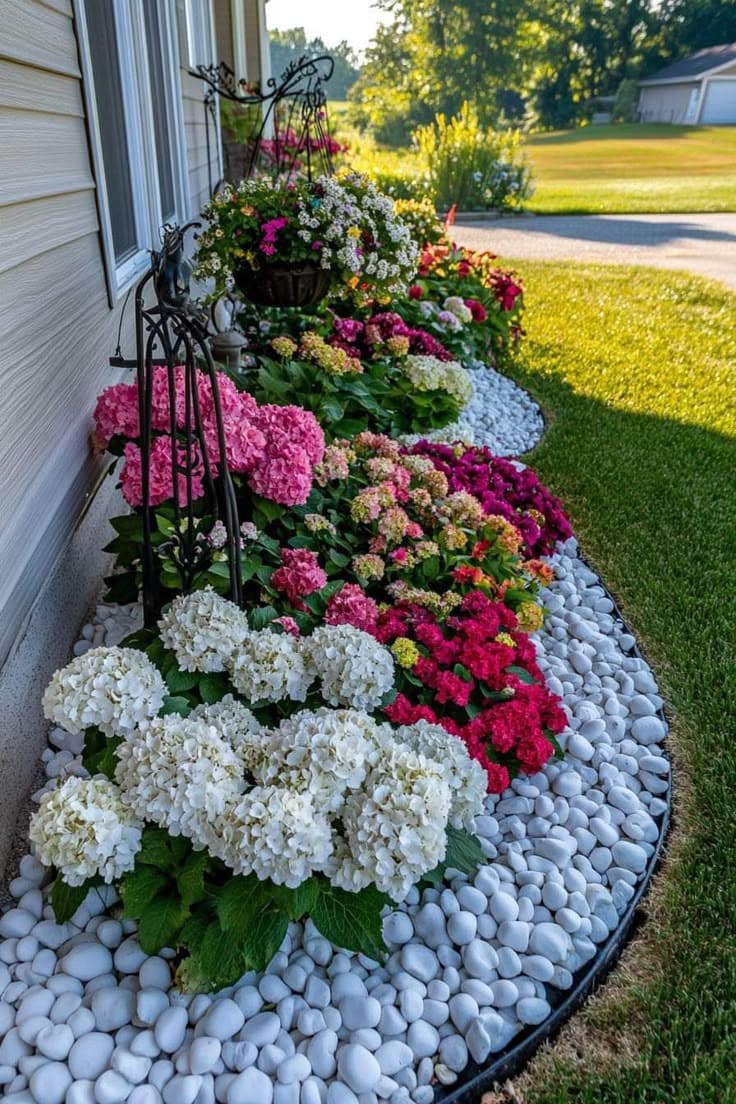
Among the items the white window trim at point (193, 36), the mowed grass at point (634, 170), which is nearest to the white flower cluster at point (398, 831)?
the white window trim at point (193, 36)

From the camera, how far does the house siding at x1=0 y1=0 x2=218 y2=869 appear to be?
5.61 feet

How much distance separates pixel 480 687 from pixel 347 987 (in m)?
0.74

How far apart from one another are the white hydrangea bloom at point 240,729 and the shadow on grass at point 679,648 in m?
0.71

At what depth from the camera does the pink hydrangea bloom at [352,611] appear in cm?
194

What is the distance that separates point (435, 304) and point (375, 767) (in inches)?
137

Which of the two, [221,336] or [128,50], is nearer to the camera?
[128,50]

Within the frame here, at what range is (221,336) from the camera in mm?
3129

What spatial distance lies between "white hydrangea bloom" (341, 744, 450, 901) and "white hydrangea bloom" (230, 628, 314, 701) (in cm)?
34

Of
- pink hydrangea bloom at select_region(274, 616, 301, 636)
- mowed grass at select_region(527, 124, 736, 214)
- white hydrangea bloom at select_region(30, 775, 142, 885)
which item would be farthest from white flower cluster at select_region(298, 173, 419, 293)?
mowed grass at select_region(527, 124, 736, 214)

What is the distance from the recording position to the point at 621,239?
10250 mm

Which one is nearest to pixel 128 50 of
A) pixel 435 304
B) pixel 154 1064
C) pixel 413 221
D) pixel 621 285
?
pixel 435 304

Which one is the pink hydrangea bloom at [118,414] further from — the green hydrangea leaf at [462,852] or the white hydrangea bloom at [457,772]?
the green hydrangea leaf at [462,852]

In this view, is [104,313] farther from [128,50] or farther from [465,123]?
[465,123]

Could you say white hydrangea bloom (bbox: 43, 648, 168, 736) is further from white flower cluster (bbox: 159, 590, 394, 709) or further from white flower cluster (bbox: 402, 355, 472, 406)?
white flower cluster (bbox: 402, 355, 472, 406)
